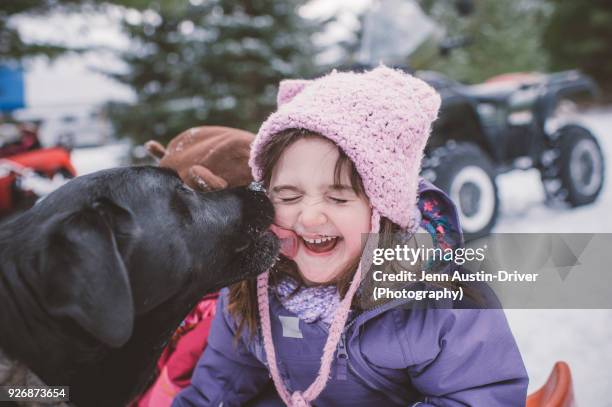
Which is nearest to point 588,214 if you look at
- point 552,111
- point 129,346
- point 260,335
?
point 552,111

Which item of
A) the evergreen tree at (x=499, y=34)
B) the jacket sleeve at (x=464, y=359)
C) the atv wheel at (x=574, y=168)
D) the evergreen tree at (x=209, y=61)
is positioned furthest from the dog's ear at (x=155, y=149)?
the evergreen tree at (x=499, y=34)

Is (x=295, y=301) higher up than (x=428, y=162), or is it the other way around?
(x=428, y=162)

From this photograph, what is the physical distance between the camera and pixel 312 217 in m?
1.42

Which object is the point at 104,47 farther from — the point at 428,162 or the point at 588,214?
the point at 588,214

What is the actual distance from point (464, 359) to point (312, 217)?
1.89 ft

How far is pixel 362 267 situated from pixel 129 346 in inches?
29.8

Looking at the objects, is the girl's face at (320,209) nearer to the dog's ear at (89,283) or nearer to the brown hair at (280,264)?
the brown hair at (280,264)

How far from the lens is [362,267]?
1.48 meters

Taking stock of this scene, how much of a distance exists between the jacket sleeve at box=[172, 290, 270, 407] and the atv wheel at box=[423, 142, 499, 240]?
223 cm

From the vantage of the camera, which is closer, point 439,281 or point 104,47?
point 439,281

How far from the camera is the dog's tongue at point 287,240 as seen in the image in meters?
1.60

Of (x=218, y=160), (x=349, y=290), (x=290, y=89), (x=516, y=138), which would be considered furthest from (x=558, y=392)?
(x=516, y=138)

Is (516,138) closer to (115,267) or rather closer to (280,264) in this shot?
(280,264)

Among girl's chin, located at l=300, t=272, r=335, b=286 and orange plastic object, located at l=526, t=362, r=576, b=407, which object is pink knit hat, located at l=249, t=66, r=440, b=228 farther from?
orange plastic object, located at l=526, t=362, r=576, b=407
